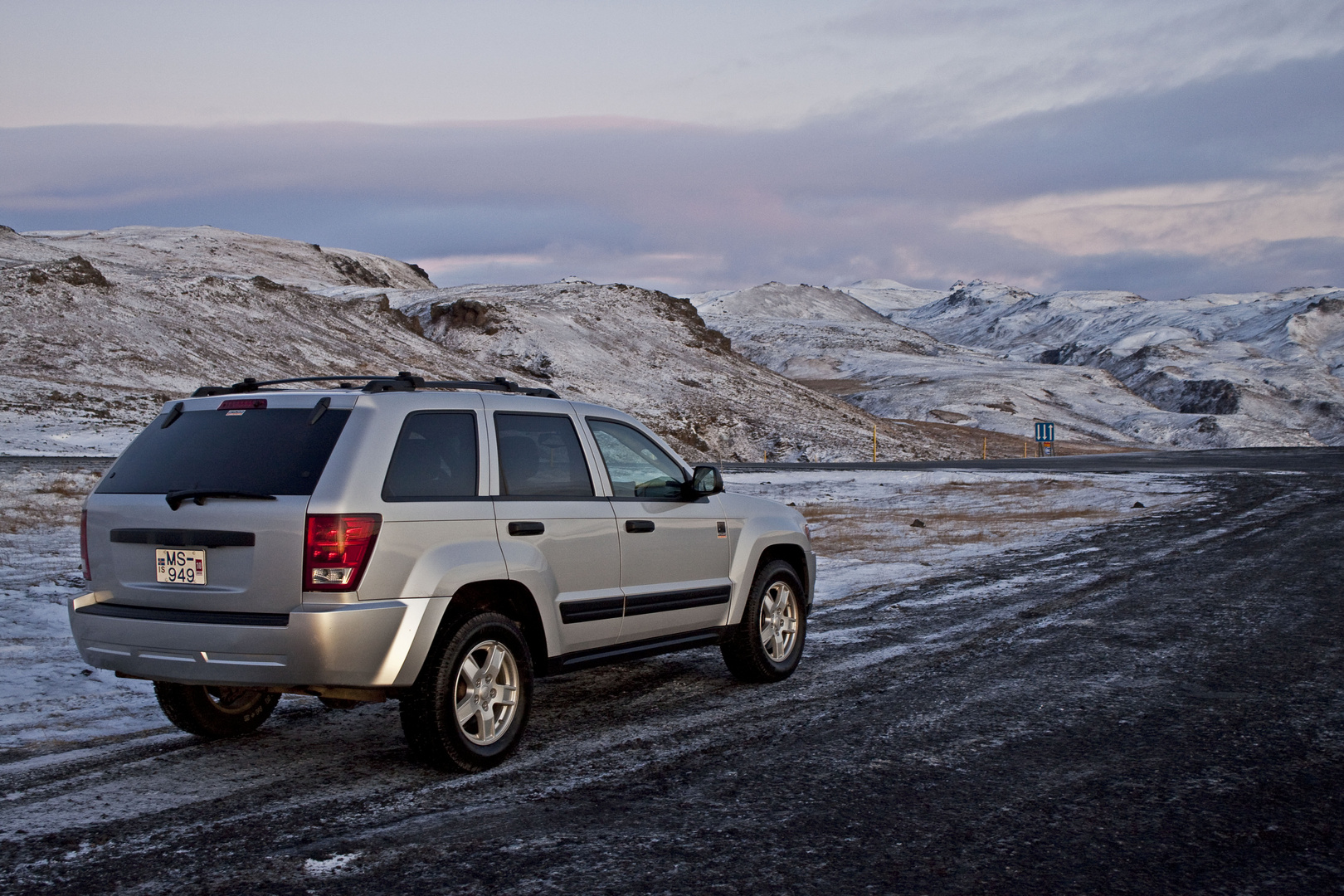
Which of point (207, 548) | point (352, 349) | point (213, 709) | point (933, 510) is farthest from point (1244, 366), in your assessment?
point (207, 548)

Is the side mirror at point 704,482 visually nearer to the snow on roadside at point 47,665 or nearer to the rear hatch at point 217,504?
the rear hatch at point 217,504

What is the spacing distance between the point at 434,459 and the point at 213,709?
76.8 inches

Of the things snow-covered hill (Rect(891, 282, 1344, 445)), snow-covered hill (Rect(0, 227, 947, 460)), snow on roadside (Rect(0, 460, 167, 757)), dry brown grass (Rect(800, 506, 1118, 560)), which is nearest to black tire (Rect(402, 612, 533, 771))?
snow on roadside (Rect(0, 460, 167, 757))

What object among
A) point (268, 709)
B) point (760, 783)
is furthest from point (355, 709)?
point (760, 783)

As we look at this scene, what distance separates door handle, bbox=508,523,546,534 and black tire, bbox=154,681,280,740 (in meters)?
1.70

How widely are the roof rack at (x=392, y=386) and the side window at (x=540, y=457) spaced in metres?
0.21

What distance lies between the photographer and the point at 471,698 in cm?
570

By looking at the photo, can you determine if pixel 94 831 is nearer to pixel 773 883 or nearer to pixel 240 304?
pixel 773 883

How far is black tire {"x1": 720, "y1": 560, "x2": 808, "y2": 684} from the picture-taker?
753 centimetres

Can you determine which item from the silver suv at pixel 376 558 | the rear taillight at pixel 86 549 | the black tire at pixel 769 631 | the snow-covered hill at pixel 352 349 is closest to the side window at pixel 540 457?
the silver suv at pixel 376 558

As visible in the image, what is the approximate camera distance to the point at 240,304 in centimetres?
5425

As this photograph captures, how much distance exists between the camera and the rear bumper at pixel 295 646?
5098 mm

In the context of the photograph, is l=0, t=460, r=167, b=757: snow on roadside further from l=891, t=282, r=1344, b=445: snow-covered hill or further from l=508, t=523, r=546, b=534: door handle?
l=891, t=282, r=1344, b=445: snow-covered hill

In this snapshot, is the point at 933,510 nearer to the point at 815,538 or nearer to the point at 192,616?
the point at 815,538
